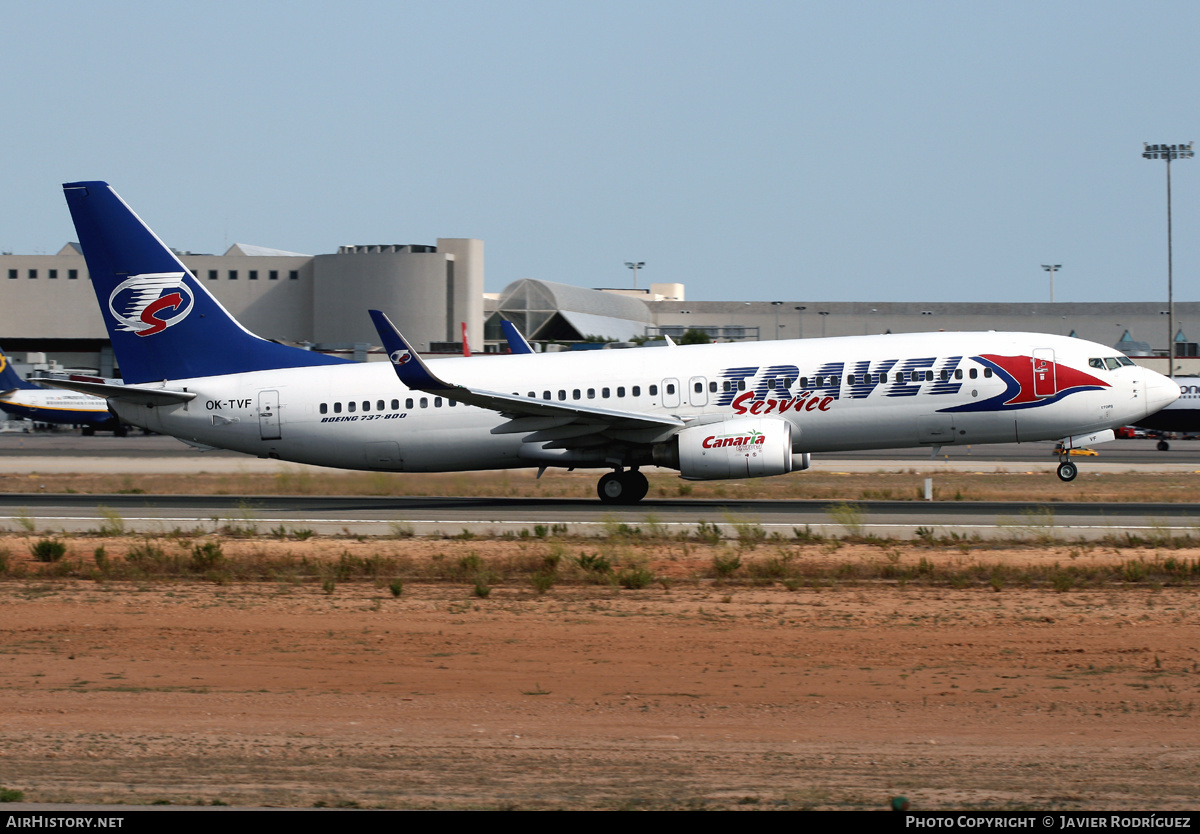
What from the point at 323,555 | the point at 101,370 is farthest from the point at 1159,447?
the point at 101,370

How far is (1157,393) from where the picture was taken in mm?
26750

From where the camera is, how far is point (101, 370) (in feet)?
359

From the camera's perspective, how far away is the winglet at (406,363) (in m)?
25.0

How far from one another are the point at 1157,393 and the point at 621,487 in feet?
41.2

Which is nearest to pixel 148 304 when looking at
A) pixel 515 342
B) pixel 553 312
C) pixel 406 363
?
pixel 406 363

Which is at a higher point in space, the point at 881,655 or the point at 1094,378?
the point at 1094,378

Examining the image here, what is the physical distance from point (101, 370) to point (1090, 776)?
11294 cm

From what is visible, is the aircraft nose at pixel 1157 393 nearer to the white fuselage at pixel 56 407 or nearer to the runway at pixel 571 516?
the runway at pixel 571 516

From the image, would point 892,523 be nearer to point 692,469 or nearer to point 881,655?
point 692,469

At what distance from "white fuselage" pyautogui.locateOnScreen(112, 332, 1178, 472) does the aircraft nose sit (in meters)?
0.05

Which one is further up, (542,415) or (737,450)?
(542,415)

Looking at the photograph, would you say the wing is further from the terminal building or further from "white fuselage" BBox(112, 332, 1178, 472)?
the terminal building

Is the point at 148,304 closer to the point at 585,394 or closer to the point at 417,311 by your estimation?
the point at 585,394

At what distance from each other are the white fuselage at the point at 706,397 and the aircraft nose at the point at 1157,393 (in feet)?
0.15
